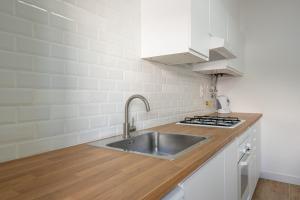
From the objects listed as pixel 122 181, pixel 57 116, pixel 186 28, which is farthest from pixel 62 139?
pixel 186 28

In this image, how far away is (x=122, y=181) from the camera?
0.64 metres

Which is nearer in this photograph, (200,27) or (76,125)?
(76,125)

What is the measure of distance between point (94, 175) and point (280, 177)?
283 centimetres

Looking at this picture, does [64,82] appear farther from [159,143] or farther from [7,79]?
[159,143]

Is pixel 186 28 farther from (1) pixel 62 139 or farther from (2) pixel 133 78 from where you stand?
(1) pixel 62 139

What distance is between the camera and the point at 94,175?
70 cm

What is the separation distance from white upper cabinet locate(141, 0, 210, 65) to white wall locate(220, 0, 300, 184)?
1.62 m

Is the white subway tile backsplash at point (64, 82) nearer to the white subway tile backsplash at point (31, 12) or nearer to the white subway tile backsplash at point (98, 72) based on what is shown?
the white subway tile backsplash at point (98, 72)

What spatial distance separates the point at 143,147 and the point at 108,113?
0.35 metres

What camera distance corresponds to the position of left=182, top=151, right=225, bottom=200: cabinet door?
2.67ft

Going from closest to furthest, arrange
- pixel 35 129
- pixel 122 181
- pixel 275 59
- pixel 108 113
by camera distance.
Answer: pixel 122 181
pixel 35 129
pixel 108 113
pixel 275 59

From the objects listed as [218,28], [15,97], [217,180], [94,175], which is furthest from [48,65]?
[218,28]

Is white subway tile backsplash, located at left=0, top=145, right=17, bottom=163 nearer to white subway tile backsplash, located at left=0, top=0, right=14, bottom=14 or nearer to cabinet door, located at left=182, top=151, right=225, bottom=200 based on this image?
white subway tile backsplash, located at left=0, top=0, right=14, bottom=14

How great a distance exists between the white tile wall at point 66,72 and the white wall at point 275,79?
1884 mm
